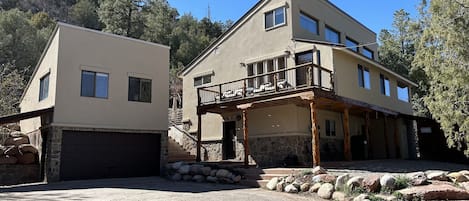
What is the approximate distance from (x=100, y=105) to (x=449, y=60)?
1295cm

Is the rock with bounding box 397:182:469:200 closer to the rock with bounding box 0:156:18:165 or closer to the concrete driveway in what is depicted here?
the concrete driveway

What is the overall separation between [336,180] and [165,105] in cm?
963

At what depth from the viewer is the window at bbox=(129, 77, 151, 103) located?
54.8 feet

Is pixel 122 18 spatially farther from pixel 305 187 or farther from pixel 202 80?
pixel 305 187

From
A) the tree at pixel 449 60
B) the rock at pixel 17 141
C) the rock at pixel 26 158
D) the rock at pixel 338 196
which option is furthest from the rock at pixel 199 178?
the tree at pixel 449 60

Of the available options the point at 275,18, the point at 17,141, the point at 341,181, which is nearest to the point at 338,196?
the point at 341,181

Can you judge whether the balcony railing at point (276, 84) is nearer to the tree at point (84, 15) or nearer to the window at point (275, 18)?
the window at point (275, 18)

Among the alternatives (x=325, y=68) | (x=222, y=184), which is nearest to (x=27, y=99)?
(x=222, y=184)

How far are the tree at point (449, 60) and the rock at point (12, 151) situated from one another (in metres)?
15.6

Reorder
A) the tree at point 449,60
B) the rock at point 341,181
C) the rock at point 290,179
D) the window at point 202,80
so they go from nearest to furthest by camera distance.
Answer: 1. the rock at point 341,181
2. the tree at point 449,60
3. the rock at point 290,179
4. the window at point 202,80

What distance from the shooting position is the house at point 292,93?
A: 1563 cm

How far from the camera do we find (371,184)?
976 cm

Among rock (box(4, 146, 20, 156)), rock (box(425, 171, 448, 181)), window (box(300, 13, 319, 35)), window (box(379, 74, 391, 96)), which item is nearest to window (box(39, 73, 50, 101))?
rock (box(4, 146, 20, 156))

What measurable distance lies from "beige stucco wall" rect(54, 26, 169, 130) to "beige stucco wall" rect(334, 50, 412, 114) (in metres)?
8.01
